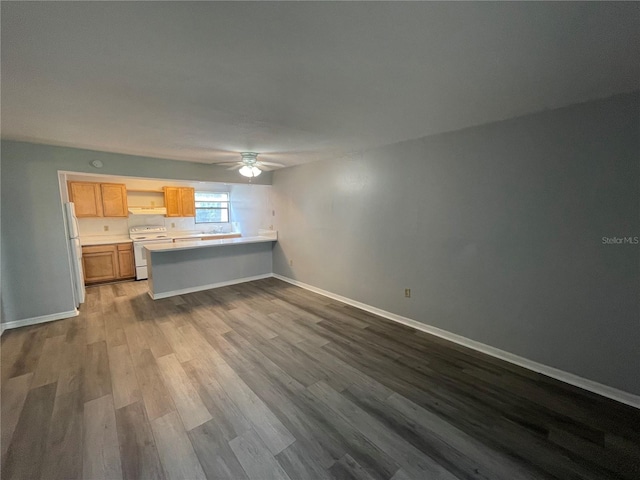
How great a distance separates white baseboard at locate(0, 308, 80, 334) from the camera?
3222 mm

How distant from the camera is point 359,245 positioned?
3936mm

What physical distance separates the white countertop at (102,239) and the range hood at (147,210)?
61cm

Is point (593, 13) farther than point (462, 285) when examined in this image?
No

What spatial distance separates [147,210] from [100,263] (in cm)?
146

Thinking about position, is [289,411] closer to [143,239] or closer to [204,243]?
[204,243]

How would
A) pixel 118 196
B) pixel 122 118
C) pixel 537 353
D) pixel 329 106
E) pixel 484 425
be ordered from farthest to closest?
1. pixel 118 196
2. pixel 537 353
3. pixel 122 118
4. pixel 329 106
5. pixel 484 425

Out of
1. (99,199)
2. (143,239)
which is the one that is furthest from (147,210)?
(99,199)

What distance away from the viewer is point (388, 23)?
1.11 metres

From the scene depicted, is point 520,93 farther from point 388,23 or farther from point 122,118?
point 122,118

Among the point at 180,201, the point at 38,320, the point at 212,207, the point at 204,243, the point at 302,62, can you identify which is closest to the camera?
the point at 302,62

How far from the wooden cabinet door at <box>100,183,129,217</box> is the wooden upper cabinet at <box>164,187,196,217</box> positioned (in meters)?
0.87

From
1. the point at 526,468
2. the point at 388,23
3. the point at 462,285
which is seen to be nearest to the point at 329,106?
the point at 388,23

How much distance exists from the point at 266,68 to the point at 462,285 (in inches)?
111

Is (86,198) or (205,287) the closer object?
(205,287)
